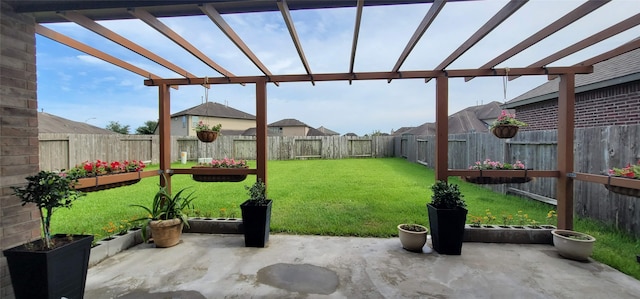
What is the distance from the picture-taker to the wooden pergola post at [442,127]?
3.46 m

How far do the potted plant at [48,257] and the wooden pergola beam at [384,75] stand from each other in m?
2.11

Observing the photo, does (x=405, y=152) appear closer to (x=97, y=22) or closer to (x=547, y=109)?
(x=547, y=109)

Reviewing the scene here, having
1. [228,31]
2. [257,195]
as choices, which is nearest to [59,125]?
[257,195]

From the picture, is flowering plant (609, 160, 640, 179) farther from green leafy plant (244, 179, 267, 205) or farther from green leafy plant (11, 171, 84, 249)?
green leafy plant (11, 171, 84, 249)

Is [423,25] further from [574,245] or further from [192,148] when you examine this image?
[192,148]

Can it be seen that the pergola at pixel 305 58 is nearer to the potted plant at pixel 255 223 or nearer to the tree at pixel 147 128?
the potted plant at pixel 255 223

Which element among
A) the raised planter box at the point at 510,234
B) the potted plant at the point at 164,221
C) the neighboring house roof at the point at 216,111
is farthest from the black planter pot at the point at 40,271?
the neighboring house roof at the point at 216,111

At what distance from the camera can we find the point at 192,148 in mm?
13742

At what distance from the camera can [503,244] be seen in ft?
11.0

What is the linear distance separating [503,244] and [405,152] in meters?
11.7

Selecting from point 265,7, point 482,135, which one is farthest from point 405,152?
point 265,7

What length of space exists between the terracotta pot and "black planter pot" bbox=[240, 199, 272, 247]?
86 cm

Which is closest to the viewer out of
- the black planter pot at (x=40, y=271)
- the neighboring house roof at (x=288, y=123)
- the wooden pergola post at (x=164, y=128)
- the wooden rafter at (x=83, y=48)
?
the black planter pot at (x=40, y=271)

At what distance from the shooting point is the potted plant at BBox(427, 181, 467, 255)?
2.99 metres
